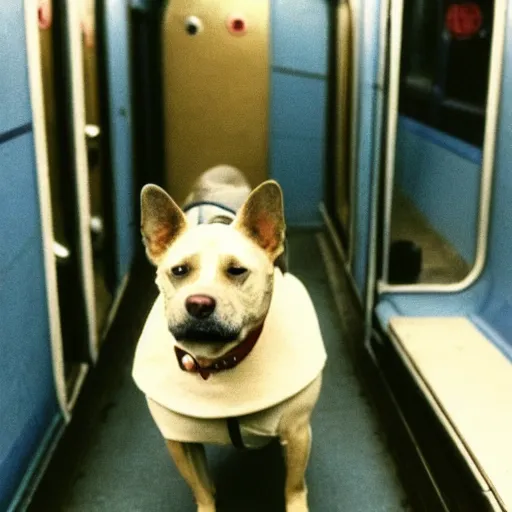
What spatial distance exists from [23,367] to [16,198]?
0.51 m

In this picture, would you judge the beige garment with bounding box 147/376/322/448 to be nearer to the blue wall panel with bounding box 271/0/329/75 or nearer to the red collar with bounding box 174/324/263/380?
the red collar with bounding box 174/324/263/380

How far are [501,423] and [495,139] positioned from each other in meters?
1.27

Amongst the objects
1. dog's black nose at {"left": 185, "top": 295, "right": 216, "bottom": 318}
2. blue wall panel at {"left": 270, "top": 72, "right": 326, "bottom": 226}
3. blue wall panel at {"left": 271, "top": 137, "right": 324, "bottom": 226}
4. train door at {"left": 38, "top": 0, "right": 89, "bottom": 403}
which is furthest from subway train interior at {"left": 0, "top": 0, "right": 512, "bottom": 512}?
dog's black nose at {"left": 185, "top": 295, "right": 216, "bottom": 318}

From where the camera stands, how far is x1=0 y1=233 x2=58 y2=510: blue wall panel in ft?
6.16

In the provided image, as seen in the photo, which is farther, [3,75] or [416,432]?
[416,432]

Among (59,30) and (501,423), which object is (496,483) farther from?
(59,30)

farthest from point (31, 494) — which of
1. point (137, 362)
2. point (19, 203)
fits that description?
point (19, 203)

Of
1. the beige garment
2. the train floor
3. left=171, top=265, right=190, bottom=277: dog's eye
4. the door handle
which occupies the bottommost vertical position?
the train floor

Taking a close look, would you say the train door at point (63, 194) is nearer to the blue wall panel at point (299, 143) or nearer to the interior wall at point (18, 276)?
the interior wall at point (18, 276)

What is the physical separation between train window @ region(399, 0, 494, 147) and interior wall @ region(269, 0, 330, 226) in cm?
94

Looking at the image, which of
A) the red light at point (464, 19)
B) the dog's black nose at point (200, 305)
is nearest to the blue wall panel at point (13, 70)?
the dog's black nose at point (200, 305)

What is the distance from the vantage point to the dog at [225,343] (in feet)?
5.24

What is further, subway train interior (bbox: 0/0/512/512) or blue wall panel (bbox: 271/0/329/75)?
blue wall panel (bbox: 271/0/329/75)

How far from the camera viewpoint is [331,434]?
2629 millimetres
